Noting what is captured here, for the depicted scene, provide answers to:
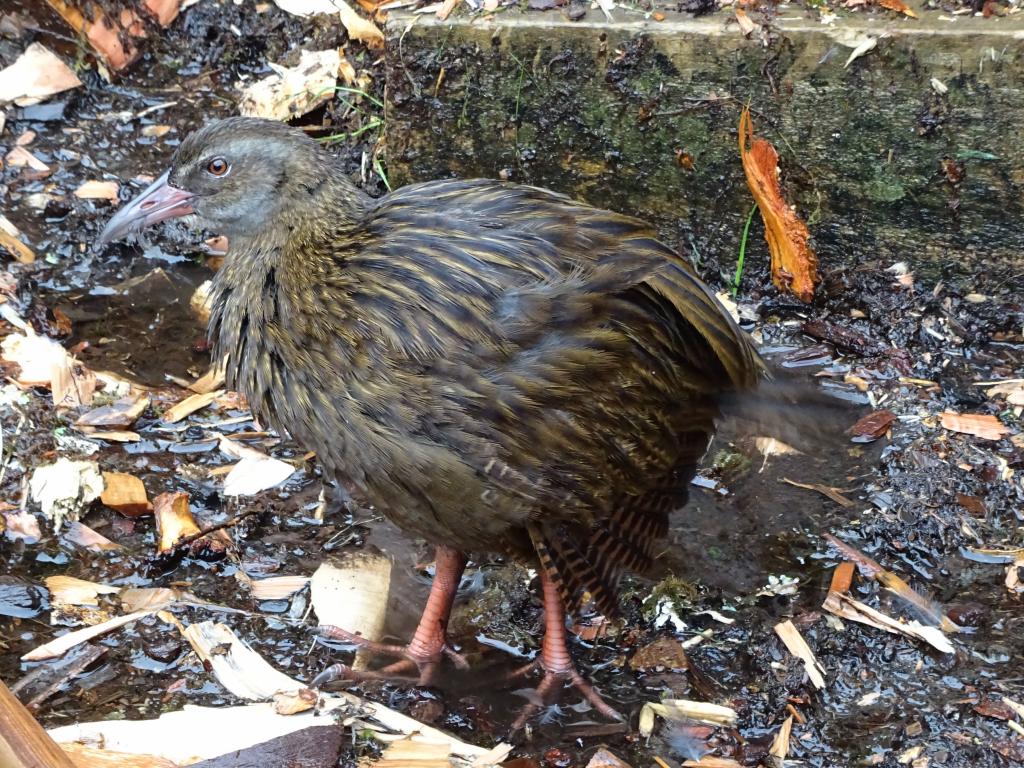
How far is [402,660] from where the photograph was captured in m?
3.30

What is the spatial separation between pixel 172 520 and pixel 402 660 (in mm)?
857

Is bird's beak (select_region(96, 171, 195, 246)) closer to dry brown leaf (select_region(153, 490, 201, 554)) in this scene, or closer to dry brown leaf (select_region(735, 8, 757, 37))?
dry brown leaf (select_region(153, 490, 201, 554))

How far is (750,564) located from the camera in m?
3.51

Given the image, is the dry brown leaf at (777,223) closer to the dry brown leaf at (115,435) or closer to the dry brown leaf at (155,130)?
the dry brown leaf at (115,435)

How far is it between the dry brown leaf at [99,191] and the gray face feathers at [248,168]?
1.65 metres

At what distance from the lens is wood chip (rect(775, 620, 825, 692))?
10.3 feet

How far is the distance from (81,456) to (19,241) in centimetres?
119

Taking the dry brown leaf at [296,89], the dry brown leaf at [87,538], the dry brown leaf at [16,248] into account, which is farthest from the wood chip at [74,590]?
the dry brown leaf at [296,89]

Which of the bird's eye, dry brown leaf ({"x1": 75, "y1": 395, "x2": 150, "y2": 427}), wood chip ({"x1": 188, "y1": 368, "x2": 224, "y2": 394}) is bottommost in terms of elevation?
wood chip ({"x1": 188, "y1": 368, "x2": 224, "y2": 394})

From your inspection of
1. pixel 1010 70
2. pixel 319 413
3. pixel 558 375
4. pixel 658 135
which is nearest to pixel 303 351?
pixel 319 413

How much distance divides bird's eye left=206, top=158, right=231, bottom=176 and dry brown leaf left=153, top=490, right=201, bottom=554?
3.54ft

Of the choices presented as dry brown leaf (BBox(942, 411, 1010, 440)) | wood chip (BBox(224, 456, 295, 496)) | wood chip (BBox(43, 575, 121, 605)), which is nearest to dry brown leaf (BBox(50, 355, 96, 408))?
wood chip (BBox(224, 456, 295, 496))

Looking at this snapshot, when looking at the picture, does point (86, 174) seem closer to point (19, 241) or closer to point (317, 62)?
point (19, 241)

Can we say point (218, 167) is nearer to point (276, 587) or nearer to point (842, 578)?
point (276, 587)
